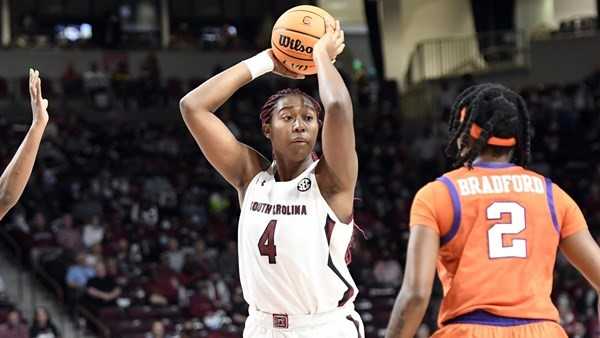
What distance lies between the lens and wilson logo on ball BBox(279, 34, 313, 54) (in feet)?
15.4

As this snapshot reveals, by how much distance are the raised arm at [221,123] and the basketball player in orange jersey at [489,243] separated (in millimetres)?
1239

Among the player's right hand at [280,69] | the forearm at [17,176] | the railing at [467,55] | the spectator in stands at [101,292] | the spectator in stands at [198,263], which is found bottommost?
the spectator in stands at [198,263]

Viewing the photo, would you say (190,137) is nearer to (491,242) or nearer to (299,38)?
(299,38)

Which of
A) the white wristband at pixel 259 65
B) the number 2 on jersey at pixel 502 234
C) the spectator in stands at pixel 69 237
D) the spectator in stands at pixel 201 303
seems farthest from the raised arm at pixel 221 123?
the spectator in stands at pixel 69 237

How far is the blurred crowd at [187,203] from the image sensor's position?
46.4 feet

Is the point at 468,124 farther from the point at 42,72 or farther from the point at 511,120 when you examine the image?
the point at 42,72

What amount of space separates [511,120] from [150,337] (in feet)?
32.3

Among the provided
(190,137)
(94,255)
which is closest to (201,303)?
(94,255)

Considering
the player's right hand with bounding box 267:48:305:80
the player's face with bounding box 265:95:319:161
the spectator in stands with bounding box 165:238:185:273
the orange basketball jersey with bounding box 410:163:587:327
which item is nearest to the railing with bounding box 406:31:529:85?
the spectator in stands with bounding box 165:238:185:273

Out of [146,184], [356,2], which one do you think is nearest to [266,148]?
[146,184]

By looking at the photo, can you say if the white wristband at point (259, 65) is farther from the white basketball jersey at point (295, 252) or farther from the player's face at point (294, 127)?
the white basketball jersey at point (295, 252)

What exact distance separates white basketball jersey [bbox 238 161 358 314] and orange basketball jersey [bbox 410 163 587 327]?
0.78m

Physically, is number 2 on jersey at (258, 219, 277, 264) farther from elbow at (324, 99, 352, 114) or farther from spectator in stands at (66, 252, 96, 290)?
spectator in stands at (66, 252, 96, 290)

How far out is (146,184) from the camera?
18422 millimetres
